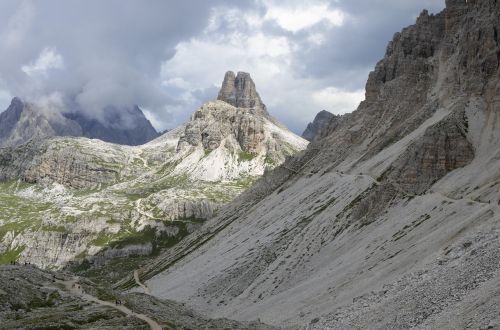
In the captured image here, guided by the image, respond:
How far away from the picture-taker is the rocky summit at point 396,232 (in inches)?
2675

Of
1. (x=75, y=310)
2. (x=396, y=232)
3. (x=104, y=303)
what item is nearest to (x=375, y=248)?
(x=396, y=232)

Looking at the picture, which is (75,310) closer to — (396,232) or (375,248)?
(375,248)

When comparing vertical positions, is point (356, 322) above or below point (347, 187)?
below

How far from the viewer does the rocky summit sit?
67.9 meters

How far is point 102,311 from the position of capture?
91.2 metres

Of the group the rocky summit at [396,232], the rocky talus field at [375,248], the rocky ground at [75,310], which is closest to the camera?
the rocky summit at [396,232]

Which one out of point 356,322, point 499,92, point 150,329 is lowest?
point 356,322

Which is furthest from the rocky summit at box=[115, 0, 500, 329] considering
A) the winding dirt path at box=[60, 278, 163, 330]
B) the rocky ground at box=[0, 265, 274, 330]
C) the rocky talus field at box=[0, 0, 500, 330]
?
the winding dirt path at box=[60, 278, 163, 330]

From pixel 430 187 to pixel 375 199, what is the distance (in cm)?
1318

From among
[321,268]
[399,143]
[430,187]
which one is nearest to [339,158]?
[399,143]

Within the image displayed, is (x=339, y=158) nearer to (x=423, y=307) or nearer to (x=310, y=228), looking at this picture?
(x=310, y=228)

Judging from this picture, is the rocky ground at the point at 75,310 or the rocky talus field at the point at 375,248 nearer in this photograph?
the rocky talus field at the point at 375,248

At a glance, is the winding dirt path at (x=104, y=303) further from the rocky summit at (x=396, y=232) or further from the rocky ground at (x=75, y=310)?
the rocky summit at (x=396, y=232)

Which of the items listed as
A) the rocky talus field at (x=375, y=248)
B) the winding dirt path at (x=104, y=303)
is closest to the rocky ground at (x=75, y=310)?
the winding dirt path at (x=104, y=303)
